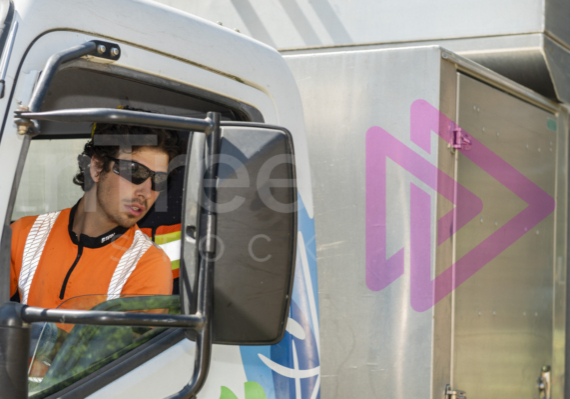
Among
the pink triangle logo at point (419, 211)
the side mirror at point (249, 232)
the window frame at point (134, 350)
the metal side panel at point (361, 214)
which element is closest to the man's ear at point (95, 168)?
the window frame at point (134, 350)

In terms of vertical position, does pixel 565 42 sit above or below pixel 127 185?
above

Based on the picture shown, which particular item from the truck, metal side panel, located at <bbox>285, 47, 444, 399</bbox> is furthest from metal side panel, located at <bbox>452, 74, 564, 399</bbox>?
metal side panel, located at <bbox>285, 47, 444, 399</bbox>

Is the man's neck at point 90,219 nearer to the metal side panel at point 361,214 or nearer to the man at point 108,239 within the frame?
the man at point 108,239

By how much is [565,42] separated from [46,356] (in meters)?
2.38

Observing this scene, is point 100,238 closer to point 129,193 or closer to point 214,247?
point 129,193

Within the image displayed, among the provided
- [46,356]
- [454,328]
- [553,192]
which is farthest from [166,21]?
[553,192]

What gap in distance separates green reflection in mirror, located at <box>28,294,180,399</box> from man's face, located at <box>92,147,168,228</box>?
28cm

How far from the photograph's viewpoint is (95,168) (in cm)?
174

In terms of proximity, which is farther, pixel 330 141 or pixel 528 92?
pixel 528 92

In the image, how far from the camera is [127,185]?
5.23 ft

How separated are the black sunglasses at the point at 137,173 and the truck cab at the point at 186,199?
0.37 ft

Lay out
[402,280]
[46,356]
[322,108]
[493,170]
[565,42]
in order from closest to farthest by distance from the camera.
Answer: [46,356] → [402,280] → [322,108] → [493,170] → [565,42]

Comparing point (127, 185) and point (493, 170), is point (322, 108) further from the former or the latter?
point (127, 185)

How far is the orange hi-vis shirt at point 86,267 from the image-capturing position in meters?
1.52
